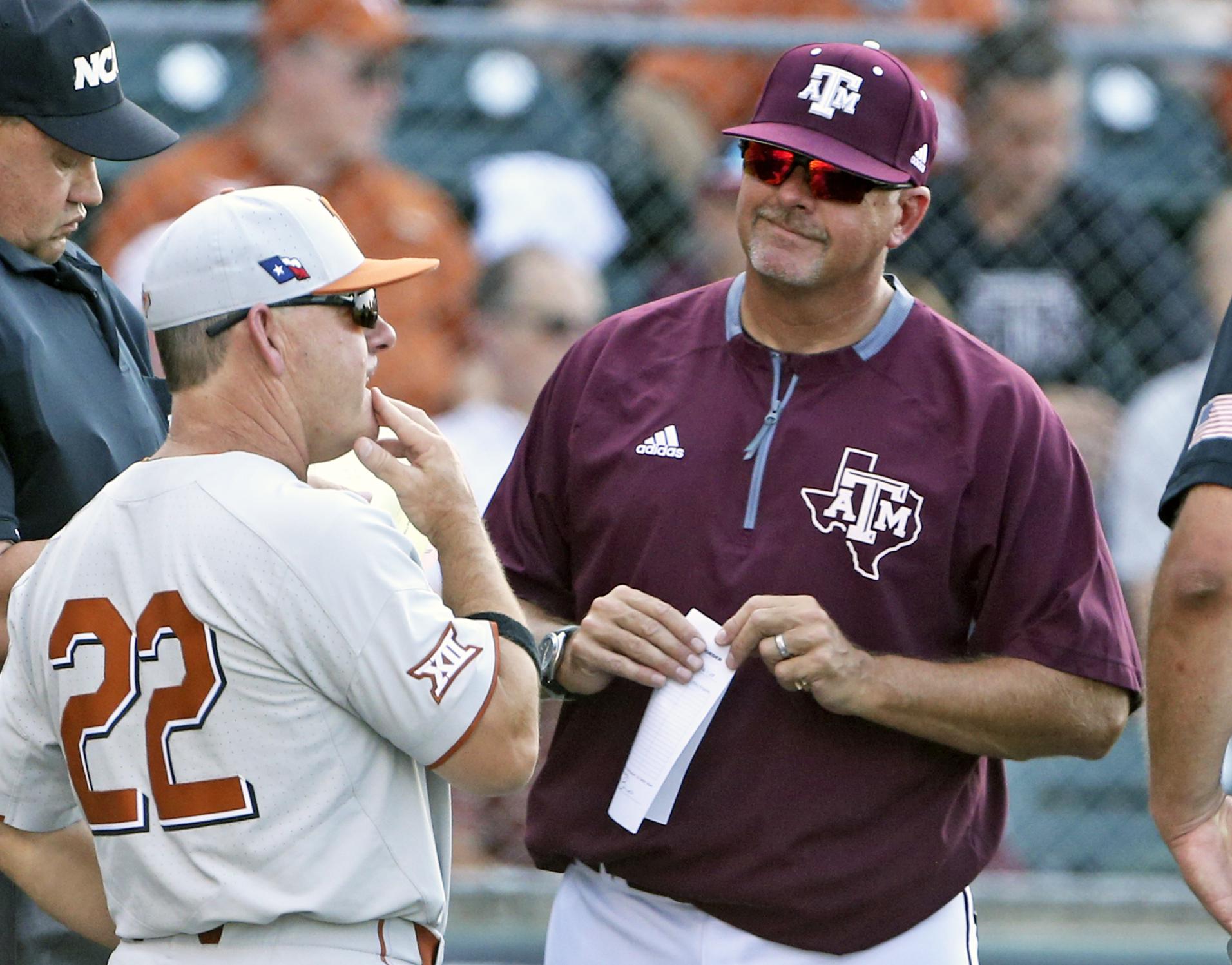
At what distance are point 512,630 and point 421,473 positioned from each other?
27cm

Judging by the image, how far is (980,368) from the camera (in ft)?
9.71

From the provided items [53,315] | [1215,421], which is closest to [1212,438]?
[1215,421]

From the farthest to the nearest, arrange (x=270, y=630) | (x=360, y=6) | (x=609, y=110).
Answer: (x=609, y=110) → (x=360, y=6) → (x=270, y=630)

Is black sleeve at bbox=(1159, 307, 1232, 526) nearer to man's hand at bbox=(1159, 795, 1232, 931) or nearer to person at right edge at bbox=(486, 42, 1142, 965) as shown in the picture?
person at right edge at bbox=(486, 42, 1142, 965)

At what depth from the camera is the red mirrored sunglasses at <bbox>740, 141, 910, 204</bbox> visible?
116 inches

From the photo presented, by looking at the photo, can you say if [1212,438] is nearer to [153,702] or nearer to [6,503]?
[153,702]

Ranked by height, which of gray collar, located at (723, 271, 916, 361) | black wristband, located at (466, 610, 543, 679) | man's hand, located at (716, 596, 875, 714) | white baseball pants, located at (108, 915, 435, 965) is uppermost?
gray collar, located at (723, 271, 916, 361)

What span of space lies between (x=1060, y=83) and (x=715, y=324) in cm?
261

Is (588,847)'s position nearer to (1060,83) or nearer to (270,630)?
(270,630)

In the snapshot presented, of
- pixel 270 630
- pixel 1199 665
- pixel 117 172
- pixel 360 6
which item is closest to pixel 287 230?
pixel 270 630

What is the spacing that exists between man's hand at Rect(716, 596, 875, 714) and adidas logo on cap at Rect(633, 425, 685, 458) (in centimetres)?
33

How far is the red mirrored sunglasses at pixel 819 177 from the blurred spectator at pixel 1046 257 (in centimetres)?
232

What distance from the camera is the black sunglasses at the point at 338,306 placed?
7.67 feet

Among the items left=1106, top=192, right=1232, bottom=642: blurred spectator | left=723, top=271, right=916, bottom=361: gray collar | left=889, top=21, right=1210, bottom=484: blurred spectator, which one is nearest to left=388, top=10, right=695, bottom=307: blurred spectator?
left=889, top=21, right=1210, bottom=484: blurred spectator
